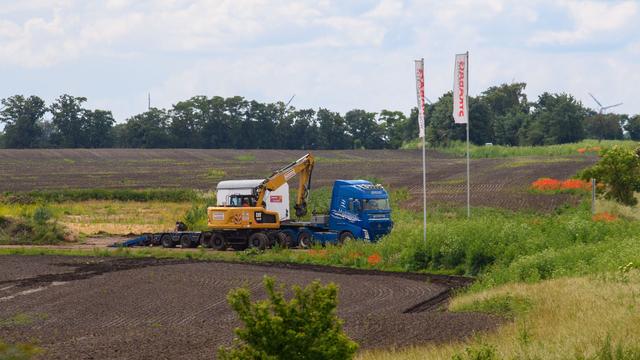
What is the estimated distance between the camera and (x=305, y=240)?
4331 centimetres

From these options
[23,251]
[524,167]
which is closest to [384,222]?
[23,251]

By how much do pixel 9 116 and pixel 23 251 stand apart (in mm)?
102355

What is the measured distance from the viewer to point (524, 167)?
87.9 m

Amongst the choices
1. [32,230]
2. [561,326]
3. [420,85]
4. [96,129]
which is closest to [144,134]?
[96,129]

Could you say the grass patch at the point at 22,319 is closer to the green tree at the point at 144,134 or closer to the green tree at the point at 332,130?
the green tree at the point at 144,134

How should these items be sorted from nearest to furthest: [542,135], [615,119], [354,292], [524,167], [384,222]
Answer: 1. [354,292]
2. [384,222]
3. [524,167]
4. [542,135]
5. [615,119]

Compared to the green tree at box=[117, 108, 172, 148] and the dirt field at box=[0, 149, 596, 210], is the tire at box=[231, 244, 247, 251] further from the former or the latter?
the green tree at box=[117, 108, 172, 148]

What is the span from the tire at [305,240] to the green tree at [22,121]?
10282cm

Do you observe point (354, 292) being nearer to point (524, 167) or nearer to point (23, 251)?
point (23, 251)

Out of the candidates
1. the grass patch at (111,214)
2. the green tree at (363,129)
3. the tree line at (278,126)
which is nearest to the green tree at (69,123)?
the tree line at (278,126)

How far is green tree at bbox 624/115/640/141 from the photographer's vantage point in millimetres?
169000

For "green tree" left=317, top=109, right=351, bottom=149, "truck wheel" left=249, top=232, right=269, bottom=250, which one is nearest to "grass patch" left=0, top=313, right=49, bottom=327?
"truck wheel" left=249, top=232, right=269, bottom=250

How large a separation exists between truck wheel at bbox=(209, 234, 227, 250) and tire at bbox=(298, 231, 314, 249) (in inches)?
126

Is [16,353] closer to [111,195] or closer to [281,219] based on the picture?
[281,219]
